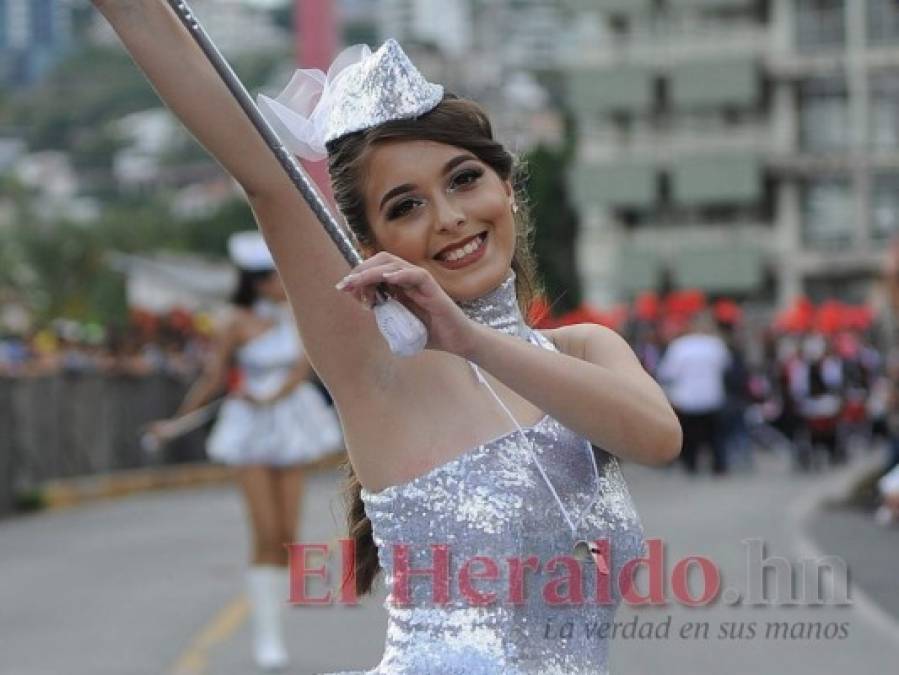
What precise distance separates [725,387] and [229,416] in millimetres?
16738

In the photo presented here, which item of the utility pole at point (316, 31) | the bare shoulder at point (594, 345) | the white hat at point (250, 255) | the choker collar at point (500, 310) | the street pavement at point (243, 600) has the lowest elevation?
the street pavement at point (243, 600)

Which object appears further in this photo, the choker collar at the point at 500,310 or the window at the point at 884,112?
the window at the point at 884,112

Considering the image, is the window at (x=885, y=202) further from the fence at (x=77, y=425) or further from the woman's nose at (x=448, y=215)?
the woman's nose at (x=448, y=215)

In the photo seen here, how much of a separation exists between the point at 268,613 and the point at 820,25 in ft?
201

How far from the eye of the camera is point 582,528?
3.27 metres

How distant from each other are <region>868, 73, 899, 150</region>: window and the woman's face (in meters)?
67.3

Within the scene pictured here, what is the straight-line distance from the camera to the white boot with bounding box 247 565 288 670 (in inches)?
396

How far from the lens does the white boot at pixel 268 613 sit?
10.1 metres

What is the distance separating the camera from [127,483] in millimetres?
25703

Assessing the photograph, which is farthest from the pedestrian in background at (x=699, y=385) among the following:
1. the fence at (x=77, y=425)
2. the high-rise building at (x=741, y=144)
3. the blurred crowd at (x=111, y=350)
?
the high-rise building at (x=741, y=144)

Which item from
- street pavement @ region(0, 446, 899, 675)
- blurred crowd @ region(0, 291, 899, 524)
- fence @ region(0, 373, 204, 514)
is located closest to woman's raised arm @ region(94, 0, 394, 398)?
street pavement @ region(0, 446, 899, 675)

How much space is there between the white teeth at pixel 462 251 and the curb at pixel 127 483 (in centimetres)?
1740

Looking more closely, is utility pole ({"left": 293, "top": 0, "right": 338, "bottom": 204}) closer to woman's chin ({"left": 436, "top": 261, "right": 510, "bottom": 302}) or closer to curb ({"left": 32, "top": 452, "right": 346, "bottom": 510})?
curb ({"left": 32, "top": 452, "right": 346, "bottom": 510})

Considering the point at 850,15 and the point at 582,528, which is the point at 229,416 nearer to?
the point at 582,528
